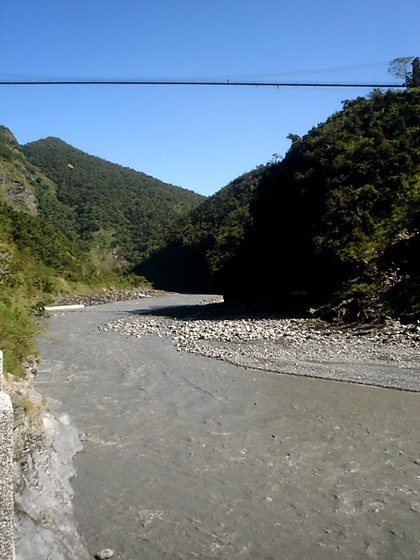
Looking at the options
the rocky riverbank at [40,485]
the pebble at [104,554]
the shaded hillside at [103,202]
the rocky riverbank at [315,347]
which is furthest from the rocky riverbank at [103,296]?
the shaded hillside at [103,202]

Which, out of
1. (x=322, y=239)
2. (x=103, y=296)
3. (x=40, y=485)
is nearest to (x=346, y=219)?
(x=322, y=239)

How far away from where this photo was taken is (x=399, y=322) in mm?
16328

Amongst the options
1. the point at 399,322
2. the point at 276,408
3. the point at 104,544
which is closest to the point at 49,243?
the point at 399,322

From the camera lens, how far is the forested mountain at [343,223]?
20.3 meters

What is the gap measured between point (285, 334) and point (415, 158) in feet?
47.1

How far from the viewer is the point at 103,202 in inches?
4321

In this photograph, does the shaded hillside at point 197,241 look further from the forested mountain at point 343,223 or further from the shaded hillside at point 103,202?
the forested mountain at point 343,223

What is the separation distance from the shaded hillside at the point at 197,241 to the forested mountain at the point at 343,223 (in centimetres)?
3219

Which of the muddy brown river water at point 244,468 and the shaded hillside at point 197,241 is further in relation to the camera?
the shaded hillside at point 197,241

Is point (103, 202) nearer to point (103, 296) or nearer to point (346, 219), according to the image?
point (103, 296)

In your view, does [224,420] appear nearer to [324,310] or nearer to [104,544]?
[104,544]

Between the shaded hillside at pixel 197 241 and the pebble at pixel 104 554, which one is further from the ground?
the shaded hillside at pixel 197 241

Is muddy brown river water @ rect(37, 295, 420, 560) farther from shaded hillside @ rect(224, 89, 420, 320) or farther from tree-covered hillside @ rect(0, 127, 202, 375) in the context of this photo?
tree-covered hillside @ rect(0, 127, 202, 375)

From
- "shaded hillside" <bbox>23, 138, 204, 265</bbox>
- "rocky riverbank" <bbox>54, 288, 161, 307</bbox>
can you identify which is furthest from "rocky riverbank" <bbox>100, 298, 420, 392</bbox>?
"shaded hillside" <bbox>23, 138, 204, 265</bbox>
